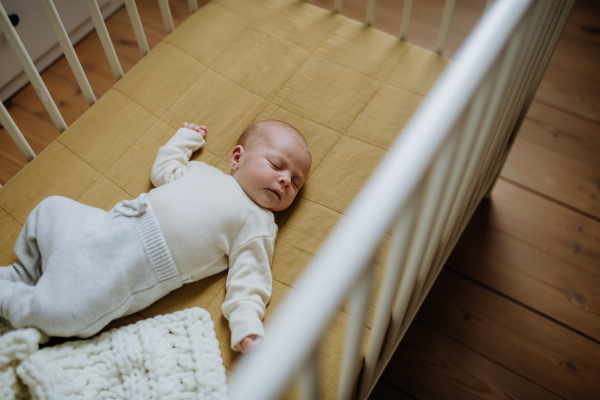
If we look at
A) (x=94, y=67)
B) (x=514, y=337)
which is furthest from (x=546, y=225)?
(x=94, y=67)

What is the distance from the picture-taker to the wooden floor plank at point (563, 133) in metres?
1.35

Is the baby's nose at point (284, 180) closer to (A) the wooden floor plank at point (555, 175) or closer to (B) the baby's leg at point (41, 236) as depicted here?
(B) the baby's leg at point (41, 236)

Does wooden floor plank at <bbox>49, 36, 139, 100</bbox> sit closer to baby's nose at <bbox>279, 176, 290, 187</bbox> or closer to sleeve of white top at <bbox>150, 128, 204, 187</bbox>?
sleeve of white top at <bbox>150, 128, 204, 187</bbox>

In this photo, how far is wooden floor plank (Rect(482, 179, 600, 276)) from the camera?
46.8 inches

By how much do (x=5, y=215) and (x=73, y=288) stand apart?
28 cm

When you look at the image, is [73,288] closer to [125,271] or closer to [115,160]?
[125,271]

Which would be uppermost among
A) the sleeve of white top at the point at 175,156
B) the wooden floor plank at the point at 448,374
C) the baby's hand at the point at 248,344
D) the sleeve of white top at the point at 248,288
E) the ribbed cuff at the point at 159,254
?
the sleeve of white top at the point at 175,156

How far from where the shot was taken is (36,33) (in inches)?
55.0

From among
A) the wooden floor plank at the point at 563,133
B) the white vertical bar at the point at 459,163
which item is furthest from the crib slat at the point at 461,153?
the wooden floor plank at the point at 563,133

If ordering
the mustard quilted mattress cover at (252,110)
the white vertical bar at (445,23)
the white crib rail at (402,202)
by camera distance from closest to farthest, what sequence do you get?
the white crib rail at (402,202) < the mustard quilted mattress cover at (252,110) < the white vertical bar at (445,23)

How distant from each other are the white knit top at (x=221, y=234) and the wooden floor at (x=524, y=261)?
1.56 ft

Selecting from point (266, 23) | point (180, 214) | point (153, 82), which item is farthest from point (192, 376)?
point (266, 23)

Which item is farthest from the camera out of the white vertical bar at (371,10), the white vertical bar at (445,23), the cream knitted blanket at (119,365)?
the white vertical bar at (371,10)

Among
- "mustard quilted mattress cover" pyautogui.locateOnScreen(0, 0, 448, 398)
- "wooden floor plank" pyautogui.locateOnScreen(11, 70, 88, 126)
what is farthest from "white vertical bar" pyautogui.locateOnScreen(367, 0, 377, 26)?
"wooden floor plank" pyautogui.locateOnScreen(11, 70, 88, 126)
